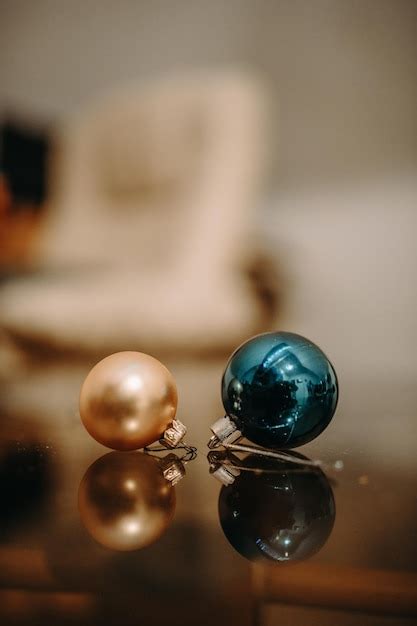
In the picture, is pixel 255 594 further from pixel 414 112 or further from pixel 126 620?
pixel 414 112

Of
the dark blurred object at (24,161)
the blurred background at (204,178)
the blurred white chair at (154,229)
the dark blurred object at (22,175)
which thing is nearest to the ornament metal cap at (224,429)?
the blurred background at (204,178)

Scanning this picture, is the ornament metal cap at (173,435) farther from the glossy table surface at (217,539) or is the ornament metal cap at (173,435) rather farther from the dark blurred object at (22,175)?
the dark blurred object at (22,175)

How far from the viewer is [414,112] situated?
2.18m

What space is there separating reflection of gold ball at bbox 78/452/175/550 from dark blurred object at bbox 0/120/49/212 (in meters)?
1.90

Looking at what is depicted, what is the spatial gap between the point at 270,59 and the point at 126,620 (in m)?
2.23

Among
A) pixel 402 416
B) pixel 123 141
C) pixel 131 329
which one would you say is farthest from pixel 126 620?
pixel 123 141

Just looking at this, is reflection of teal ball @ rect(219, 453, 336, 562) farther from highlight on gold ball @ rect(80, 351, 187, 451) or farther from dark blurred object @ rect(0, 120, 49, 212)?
dark blurred object @ rect(0, 120, 49, 212)

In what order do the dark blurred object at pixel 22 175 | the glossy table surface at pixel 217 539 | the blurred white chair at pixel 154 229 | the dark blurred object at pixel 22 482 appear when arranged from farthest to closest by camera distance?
1. the dark blurred object at pixel 22 175
2. the blurred white chair at pixel 154 229
3. the dark blurred object at pixel 22 482
4. the glossy table surface at pixel 217 539

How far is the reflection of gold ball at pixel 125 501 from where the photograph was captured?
423mm

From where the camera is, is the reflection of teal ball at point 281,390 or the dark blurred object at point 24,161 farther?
the dark blurred object at point 24,161

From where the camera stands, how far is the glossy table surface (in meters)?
0.34

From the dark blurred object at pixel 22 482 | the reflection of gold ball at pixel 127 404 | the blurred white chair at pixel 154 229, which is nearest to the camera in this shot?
the dark blurred object at pixel 22 482

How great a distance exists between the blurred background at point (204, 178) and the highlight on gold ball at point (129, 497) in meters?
0.65

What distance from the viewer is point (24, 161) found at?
2.37 meters
